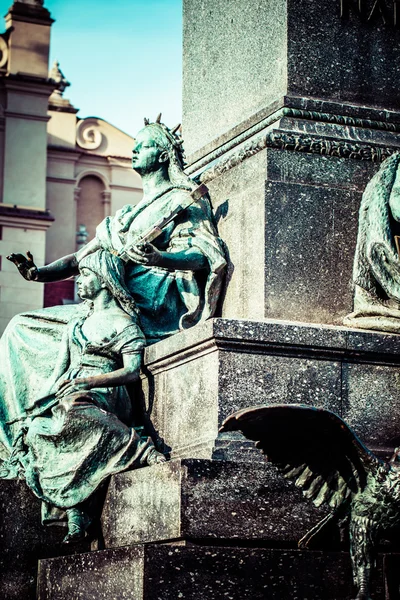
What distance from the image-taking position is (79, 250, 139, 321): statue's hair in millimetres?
9484

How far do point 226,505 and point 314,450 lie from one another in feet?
1.82

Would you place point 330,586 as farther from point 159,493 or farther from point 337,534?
point 159,493

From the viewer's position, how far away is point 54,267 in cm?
1054

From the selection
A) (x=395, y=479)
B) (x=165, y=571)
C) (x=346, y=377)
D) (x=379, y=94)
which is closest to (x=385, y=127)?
(x=379, y=94)

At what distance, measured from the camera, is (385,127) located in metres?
9.67

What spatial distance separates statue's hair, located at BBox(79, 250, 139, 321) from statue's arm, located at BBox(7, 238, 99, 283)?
0.83m

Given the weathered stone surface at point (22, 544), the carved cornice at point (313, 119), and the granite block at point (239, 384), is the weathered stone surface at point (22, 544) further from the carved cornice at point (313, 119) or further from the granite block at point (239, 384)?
the carved cornice at point (313, 119)

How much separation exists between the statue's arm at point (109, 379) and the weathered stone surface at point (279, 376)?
469 mm

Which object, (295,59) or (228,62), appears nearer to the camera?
(295,59)

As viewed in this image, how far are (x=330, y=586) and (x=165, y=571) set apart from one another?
806 millimetres

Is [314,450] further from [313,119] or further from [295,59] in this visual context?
[295,59]

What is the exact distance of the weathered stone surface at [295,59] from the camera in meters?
9.55

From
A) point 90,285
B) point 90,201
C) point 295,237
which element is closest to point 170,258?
point 90,285

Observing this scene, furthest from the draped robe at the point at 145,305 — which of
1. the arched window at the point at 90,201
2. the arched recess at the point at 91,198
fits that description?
the arched recess at the point at 91,198
